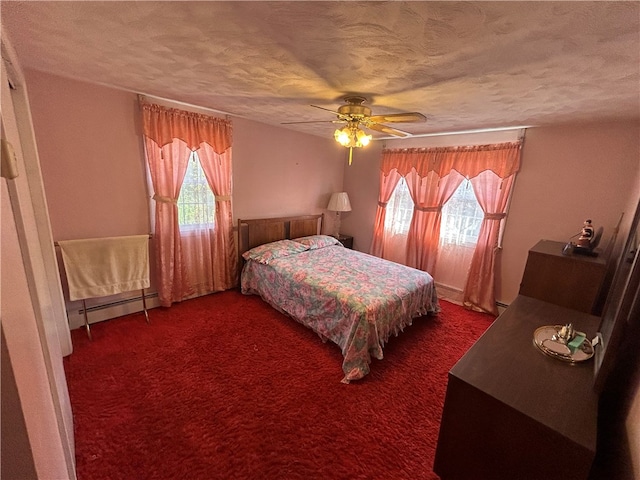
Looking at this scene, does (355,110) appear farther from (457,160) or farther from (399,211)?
(399,211)

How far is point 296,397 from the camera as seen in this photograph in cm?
189

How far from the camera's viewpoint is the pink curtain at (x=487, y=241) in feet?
10.2

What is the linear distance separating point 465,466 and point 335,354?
1270mm

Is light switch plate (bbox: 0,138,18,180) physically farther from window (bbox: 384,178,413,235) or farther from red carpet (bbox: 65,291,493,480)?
window (bbox: 384,178,413,235)

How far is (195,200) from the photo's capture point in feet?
9.96

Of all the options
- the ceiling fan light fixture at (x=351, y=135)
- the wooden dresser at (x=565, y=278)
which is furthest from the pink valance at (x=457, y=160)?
the ceiling fan light fixture at (x=351, y=135)

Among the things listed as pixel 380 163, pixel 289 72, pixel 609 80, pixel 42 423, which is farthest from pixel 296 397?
pixel 380 163

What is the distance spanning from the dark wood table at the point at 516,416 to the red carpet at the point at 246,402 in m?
0.47

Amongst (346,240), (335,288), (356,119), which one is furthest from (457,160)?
(335,288)

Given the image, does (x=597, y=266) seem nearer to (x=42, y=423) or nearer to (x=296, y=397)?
(x=296, y=397)

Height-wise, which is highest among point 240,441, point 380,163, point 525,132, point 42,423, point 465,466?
point 525,132

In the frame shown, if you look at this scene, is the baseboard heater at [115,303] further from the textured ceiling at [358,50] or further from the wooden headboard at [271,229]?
the textured ceiling at [358,50]

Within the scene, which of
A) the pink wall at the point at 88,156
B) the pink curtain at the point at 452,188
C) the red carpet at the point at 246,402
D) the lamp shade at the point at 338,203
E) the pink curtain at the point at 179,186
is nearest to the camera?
the red carpet at the point at 246,402

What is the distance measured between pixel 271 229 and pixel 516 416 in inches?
125
